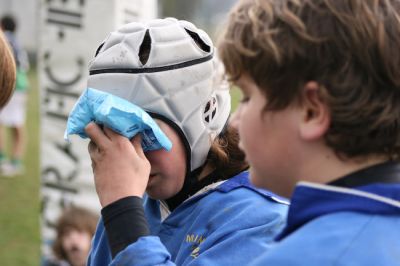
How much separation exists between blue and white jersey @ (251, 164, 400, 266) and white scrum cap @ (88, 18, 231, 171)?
727mm

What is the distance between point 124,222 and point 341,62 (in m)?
0.67

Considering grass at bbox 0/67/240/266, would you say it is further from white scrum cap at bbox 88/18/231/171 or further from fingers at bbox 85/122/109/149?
fingers at bbox 85/122/109/149

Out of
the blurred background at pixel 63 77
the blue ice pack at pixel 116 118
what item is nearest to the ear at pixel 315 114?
the blue ice pack at pixel 116 118

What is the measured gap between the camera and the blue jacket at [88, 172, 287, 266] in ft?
6.54

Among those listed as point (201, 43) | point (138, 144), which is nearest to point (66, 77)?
point (201, 43)

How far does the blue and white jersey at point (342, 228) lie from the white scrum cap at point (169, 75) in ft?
2.38

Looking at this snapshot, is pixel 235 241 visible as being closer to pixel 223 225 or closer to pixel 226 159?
pixel 223 225

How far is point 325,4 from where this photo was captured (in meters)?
1.46

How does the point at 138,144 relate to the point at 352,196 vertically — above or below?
below

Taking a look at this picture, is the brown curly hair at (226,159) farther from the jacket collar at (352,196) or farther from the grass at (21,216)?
the grass at (21,216)

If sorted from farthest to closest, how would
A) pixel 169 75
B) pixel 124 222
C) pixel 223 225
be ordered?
pixel 169 75, pixel 223 225, pixel 124 222

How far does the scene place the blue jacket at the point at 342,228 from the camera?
1346 millimetres

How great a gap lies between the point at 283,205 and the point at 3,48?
0.99 metres

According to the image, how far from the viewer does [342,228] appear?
1.37 meters
